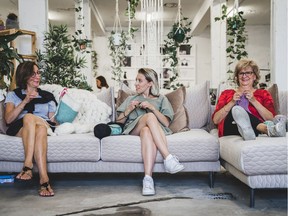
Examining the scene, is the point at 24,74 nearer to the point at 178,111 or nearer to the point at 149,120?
the point at 149,120

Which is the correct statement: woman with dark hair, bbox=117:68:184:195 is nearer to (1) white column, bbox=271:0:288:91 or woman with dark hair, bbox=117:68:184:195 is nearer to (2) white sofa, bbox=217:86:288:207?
(2) white sofa, bbox=217:86:288:207

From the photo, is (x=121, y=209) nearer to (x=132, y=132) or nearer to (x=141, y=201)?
(x=141, y=201)

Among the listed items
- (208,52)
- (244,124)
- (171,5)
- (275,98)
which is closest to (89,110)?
(244,124)

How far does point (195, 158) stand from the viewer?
296cm

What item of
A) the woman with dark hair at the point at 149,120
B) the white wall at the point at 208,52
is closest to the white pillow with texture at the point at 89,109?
the woman with dark hair at the point at 149,120

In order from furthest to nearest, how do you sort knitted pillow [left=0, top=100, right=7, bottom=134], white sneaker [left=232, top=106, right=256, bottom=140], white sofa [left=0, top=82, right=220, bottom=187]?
knitted pillow [left=0, top=100, right=7, bottom=134] < white sofa [left=0, top=82, right=220, bottom=187] < white sneaker [left=232, top=106, right=256, bottom=140]

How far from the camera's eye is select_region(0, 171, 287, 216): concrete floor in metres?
2.35

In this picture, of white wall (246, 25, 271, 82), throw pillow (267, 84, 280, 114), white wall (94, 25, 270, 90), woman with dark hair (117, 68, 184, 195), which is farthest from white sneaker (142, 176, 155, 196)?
white wall (246, 25, 271, 82)

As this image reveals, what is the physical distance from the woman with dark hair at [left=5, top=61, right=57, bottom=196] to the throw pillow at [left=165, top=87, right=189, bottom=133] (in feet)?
3.65

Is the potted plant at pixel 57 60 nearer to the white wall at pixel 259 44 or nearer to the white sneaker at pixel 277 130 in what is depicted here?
the white sneaker at pixel 277 130

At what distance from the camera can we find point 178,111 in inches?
136

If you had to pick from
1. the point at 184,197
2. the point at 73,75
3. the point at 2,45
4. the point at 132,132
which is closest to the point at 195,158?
the point at 184,197

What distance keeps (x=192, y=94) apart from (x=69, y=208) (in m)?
1.73

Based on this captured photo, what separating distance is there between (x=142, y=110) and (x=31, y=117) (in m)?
0.96
